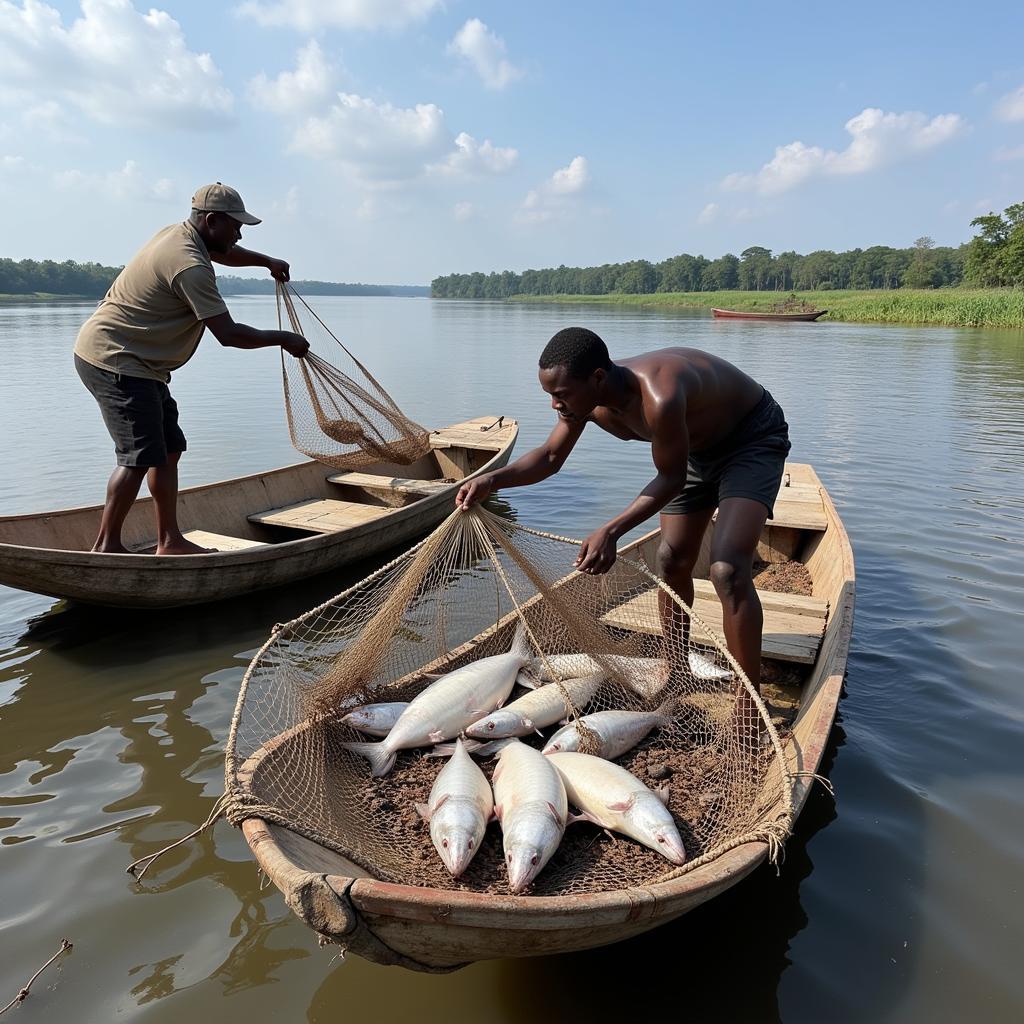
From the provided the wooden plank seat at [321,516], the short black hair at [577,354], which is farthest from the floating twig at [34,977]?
the wooden plank seat at [321,516]

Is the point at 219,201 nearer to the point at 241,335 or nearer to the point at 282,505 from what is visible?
the point at 241,335

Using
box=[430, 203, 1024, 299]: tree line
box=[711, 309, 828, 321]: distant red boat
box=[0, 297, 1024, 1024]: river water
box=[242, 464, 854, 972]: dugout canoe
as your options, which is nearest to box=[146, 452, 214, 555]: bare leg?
box=[0, 297, 1024, 1024]: river water

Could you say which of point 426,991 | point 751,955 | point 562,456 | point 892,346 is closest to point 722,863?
point 751,955

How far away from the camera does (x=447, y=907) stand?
1.79 metres

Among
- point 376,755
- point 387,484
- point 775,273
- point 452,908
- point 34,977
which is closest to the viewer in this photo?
point 452,908

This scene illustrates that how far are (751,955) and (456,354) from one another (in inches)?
1028

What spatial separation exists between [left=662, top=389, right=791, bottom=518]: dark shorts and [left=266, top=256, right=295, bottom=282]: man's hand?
4.02 m

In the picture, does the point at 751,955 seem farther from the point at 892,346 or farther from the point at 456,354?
the point at 892,346

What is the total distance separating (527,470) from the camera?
3.46 metres

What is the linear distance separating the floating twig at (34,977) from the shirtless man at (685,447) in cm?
220

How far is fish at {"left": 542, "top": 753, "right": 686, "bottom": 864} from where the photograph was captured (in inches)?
104

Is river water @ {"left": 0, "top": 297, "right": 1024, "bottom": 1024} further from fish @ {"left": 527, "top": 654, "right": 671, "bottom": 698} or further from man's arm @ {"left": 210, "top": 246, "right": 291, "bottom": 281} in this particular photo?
man's arm @ {"left": 210, "top": 246, "right": 291, "bottom": 281}

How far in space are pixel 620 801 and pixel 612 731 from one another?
559 mm

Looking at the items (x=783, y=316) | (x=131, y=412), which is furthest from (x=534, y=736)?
(x=783, y=316)
